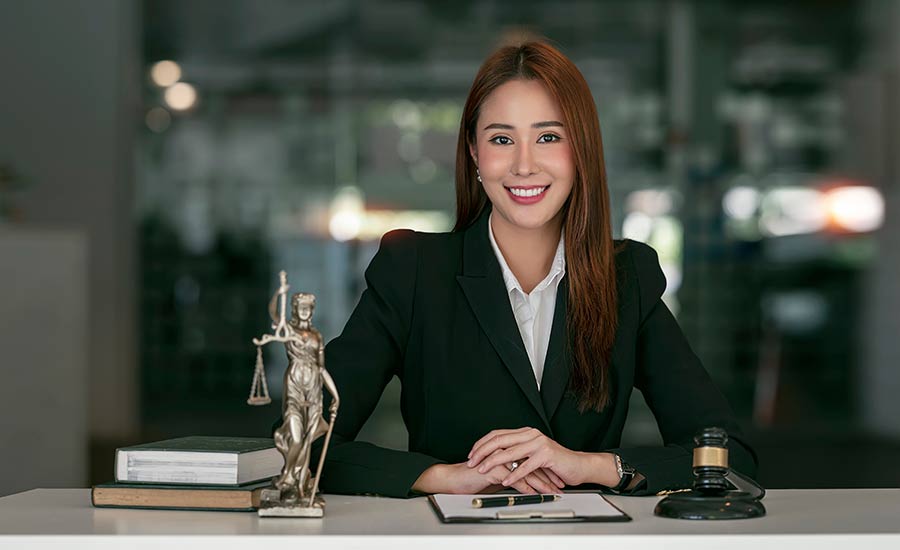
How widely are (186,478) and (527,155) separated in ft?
2.99

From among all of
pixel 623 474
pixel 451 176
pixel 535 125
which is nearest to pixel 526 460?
pixel 623 474

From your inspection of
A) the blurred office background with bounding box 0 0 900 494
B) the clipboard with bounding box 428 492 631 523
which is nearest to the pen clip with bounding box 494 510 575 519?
the clipboard with bounding box 428 492 631 523

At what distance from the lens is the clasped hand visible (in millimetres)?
1950

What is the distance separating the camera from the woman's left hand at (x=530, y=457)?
6.40 feet

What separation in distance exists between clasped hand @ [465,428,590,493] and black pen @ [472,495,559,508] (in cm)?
31

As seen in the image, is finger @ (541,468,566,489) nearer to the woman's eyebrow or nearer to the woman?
the woman

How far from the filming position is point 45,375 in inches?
196

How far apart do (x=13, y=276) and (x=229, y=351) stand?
9.38 feet

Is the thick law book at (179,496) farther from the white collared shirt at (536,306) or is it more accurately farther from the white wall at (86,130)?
the white wall at (86,130)

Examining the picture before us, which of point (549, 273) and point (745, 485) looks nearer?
point (745, 485)

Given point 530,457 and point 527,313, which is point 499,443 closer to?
point 530,457

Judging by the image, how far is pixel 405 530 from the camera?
1463mm

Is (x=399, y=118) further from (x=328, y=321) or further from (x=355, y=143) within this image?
(x=328, y=321)

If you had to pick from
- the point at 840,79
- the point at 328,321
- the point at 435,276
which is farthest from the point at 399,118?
the point at 435,276
